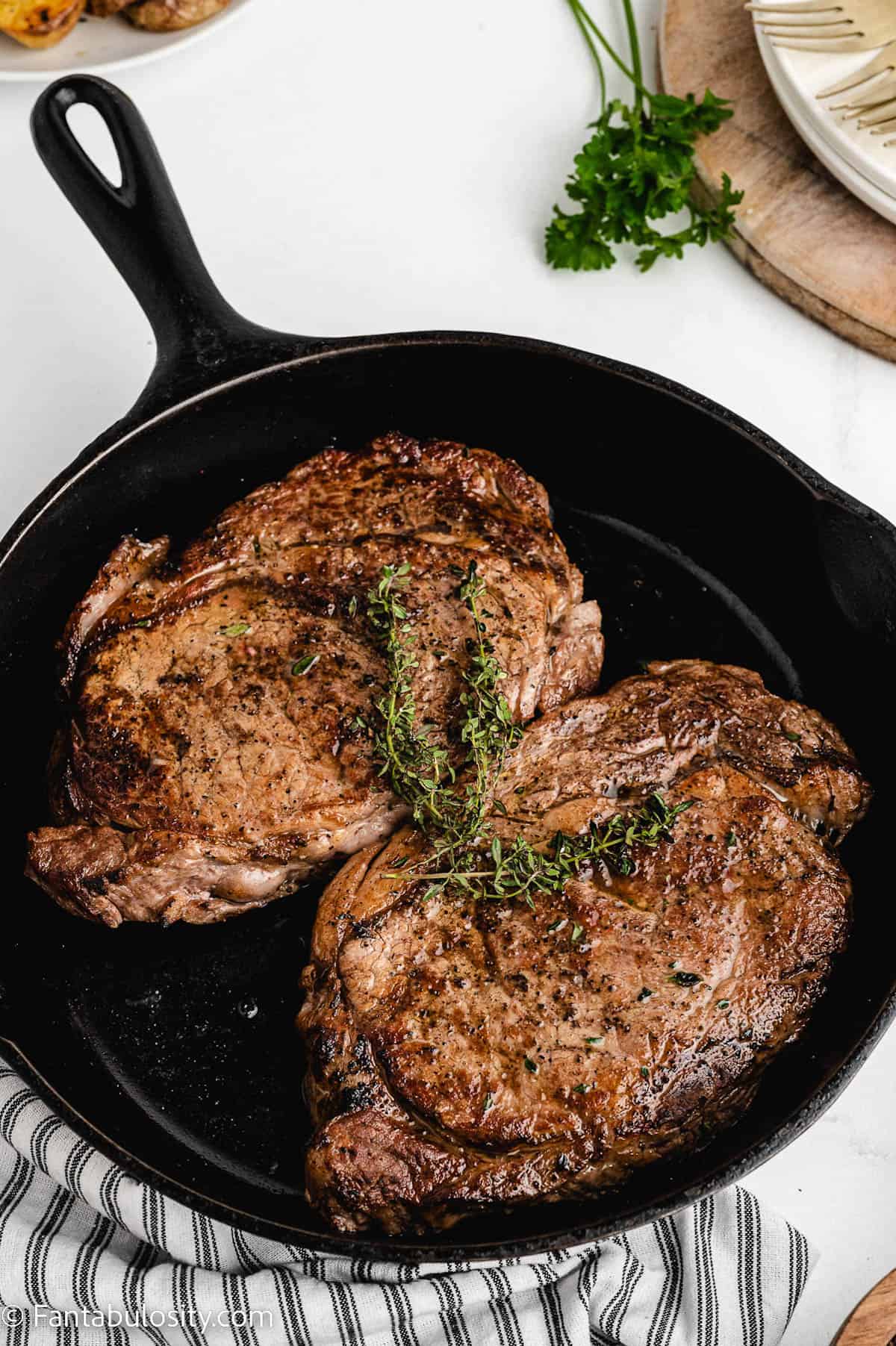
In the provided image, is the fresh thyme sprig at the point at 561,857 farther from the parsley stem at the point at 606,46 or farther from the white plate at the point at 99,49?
the white plate at the point at 99,49

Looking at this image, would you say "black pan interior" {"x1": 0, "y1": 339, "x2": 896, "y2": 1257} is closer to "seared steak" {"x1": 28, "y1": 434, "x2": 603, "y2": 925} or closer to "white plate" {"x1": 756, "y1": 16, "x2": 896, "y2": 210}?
"seared steak" {"x1": 28, "y1": 434, "x2": 603, "y2": 925}

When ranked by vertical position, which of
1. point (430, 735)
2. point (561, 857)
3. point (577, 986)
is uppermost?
point (430, 735)

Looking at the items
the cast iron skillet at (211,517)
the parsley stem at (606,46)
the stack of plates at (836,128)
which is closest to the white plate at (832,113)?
the stack of plates at (836,128)

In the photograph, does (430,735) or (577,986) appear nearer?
(577,986)

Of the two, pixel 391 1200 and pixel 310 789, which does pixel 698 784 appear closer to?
pixel 310 789

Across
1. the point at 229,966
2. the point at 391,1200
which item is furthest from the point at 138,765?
the point at 391,1200

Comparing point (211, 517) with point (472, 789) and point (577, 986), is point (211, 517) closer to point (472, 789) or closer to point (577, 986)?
point (472, 789)

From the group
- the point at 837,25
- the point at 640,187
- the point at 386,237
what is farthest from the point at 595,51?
the point at 386,237
